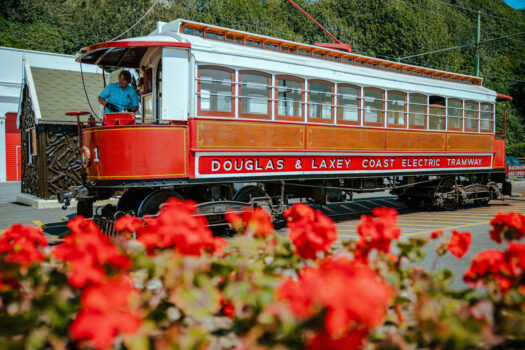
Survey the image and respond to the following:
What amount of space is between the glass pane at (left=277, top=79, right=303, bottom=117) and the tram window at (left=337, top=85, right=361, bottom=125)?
1.08 m

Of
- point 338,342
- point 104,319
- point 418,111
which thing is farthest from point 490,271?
point 418,111

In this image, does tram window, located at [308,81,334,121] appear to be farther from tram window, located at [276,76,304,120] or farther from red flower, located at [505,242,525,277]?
red flower, located at [505,242,525,277]

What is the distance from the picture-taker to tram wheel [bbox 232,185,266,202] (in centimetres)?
896

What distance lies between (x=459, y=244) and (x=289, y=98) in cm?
654

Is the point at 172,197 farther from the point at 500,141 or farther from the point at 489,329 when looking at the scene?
the point at 500,141

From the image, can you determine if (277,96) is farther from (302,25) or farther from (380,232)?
(302,25)

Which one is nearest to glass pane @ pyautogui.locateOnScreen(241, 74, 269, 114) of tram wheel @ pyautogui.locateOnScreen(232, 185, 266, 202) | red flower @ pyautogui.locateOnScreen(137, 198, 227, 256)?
tram wheel @ pyautogui.locateOnScreen(232, 185, 266, 202)

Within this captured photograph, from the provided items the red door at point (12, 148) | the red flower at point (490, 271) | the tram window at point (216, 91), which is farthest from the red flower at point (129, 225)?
the red door at point (12, 148)

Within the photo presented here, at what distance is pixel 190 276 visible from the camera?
2.36 m

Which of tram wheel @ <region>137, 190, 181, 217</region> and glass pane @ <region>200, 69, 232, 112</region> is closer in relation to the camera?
tram wheel @ <region>137, 190, 181, 217</region>

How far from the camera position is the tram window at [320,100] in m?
9.88

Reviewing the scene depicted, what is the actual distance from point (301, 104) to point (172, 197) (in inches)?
132

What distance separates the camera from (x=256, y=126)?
8.88 metres

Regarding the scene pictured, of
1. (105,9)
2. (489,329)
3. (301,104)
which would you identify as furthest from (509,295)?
(105,9)
